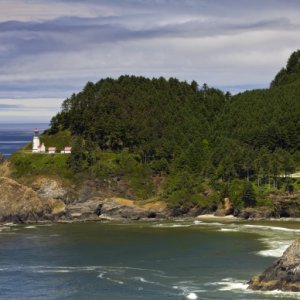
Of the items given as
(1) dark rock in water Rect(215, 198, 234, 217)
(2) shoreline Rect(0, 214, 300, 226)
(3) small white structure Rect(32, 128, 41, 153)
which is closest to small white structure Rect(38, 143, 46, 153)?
(3) small white structure Rect(32, 128, 41, 153)

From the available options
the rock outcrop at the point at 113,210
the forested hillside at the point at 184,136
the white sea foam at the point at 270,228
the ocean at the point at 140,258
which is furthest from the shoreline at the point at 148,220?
the white sea foam at the point at 270,228

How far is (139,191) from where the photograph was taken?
155 m

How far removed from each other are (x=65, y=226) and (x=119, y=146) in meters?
35.7

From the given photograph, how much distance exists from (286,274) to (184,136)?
88.9 m

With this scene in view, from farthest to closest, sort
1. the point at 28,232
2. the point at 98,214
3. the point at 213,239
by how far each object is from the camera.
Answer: the point at 98,214 → the point at 28,232 → the point at 213,239

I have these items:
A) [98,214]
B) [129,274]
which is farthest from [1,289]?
[98,214]

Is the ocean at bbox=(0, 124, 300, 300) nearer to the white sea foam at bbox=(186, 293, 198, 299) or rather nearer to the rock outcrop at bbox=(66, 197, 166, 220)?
the white sea foam at bbox=(186, 293, 198, 299)

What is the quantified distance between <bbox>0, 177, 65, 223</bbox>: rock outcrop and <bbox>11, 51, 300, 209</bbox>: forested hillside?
484 inches

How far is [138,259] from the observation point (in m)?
109

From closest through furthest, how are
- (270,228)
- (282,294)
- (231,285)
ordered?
(282,294)
(231,285)
(270,228)

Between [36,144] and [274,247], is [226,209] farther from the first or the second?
[36,144]

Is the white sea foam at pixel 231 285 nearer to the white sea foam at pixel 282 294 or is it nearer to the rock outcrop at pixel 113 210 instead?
the white sea foam at pixel 282 294

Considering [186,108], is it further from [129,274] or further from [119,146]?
[129,274]

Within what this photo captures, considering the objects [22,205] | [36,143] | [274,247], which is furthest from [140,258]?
[36,143]
